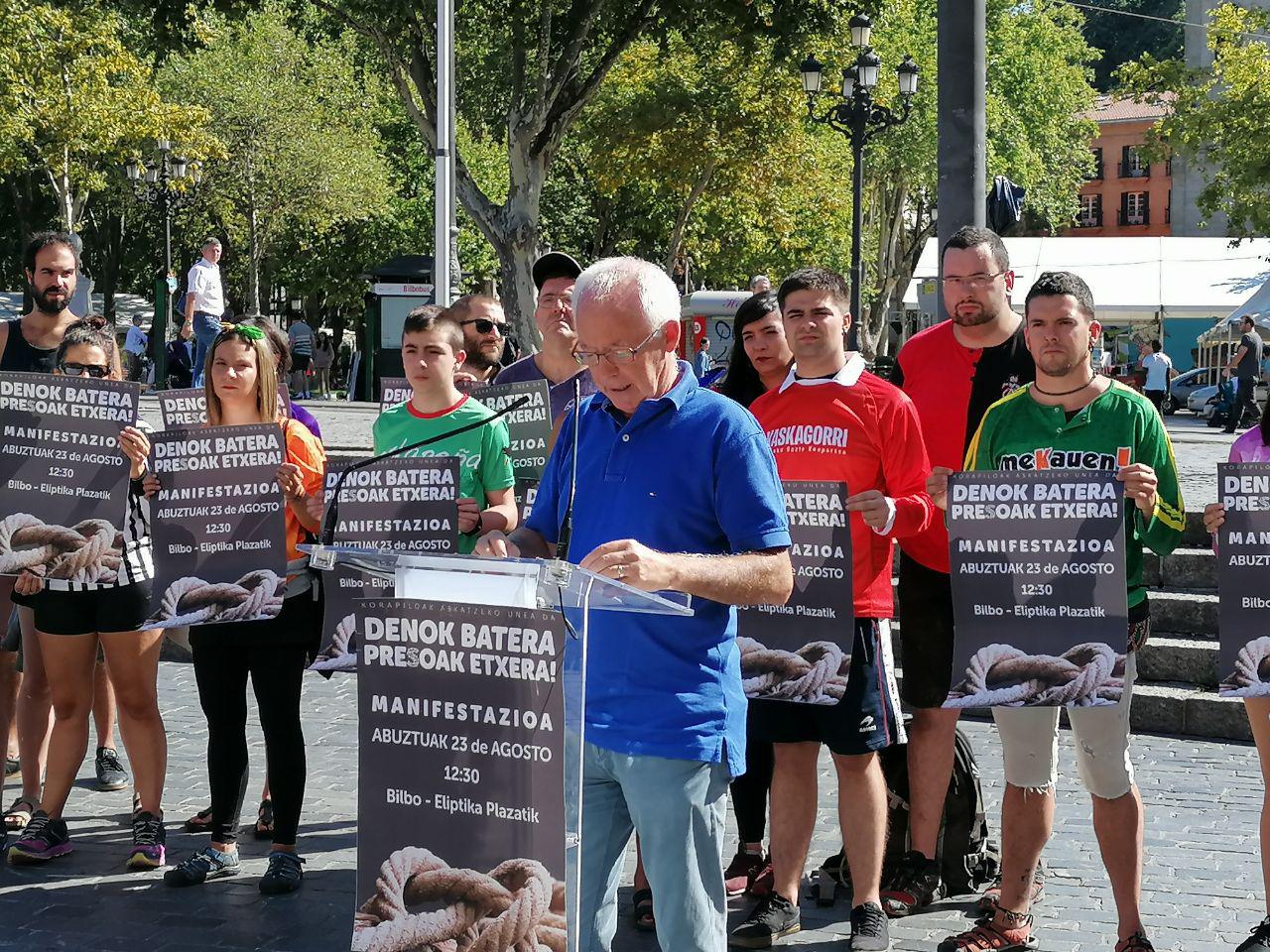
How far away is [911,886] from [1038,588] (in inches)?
58.1

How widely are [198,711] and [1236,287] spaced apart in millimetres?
38026

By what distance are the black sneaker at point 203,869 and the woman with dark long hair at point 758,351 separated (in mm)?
2545

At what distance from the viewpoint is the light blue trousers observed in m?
3.65

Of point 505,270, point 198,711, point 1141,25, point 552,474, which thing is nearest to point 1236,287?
point 505,270

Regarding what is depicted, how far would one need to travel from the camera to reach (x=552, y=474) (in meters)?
4.05

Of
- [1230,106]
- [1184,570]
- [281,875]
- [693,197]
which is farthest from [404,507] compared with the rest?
[1230,106]

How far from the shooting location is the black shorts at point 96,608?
20.6 ft

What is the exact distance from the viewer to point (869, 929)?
5.39 metres

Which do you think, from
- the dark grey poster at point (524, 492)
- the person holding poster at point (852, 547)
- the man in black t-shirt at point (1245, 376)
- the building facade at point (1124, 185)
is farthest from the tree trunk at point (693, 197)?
the building facade at point (1124, 185)

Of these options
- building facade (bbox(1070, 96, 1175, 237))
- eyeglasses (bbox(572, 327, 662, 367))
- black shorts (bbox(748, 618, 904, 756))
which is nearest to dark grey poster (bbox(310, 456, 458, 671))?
black shorts (bbox(748, 618, 904, 756))

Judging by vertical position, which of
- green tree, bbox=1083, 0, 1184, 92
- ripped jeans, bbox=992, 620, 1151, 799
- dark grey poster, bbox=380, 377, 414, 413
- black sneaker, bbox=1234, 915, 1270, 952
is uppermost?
green tree, bbox=1083, 0, 1184, 92

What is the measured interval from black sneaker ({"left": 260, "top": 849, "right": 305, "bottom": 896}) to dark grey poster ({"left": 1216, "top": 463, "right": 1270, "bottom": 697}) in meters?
3.27

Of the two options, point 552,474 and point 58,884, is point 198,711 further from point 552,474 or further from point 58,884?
point 552,474

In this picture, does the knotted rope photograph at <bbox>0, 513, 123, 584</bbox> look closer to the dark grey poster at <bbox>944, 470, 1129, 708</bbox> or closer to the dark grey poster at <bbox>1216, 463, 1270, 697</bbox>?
the dark grey poster at <bbox>944, 470, 1129, 708</bbox>
